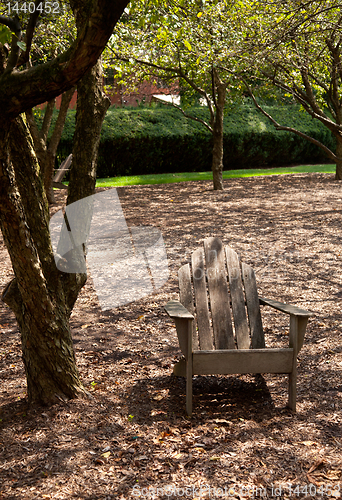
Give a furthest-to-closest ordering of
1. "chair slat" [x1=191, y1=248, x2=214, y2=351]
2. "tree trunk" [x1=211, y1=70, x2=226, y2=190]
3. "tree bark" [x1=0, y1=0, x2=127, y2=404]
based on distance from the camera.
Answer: "tree trunk" [x1=211, y1=70, x2=226, y2=190], "chair slat" [x1=191, y1=248, x2=214, y2=351], "tree bark" [x1=0, y1=0, x2=127, y2=404]

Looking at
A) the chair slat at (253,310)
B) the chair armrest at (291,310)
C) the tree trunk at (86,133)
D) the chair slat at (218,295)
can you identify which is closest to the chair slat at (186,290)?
the chair slat at (218,295)

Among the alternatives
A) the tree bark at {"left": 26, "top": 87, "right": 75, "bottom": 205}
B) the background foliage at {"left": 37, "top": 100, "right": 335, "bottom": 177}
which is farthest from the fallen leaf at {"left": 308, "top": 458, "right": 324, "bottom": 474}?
the background foliage at {"left": 37, "top": 100, "right": 335, "bottom": 177}

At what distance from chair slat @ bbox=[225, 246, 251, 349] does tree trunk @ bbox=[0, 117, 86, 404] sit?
1183 mm

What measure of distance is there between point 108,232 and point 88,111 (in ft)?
16.1

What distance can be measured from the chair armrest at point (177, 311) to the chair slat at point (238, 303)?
45 cm

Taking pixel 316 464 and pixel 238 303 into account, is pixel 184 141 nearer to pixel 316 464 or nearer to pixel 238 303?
pixel 238 303

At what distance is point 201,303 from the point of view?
348 cm

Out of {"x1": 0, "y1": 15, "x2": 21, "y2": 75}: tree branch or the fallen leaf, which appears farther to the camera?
the fallen leaf

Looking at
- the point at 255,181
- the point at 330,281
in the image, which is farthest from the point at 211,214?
the point at 255,181

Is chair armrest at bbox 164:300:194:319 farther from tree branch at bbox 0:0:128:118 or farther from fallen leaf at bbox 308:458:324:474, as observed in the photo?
tree branch at bbox 0:0:128:118

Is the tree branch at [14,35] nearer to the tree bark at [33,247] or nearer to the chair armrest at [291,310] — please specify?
the tree bark at [33,247]

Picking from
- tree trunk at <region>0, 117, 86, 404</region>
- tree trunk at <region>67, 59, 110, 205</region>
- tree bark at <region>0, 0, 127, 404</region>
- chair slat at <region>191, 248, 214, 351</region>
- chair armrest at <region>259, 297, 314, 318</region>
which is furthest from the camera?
tree trunk at <region>67, 59, 110, 205</region>

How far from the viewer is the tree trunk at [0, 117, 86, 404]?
2.81 meters

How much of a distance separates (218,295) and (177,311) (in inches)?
20.4
